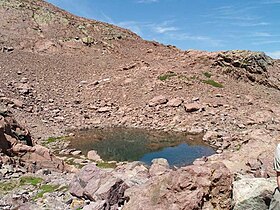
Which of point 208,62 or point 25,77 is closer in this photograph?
point 25,77

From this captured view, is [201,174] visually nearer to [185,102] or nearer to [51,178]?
[51,178]

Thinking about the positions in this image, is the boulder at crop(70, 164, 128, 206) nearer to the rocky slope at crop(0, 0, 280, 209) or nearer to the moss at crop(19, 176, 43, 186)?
the moss at crop(19, 176, 43, 186)

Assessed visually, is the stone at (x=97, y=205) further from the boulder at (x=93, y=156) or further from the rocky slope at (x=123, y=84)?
the boulder at (x=93, y=156)

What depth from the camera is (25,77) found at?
41562mm

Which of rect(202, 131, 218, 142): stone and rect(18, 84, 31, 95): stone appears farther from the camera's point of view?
rect(18, 84, 31, 95): stone

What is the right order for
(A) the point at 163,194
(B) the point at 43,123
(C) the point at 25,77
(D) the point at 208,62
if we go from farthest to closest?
1. (D) the point at 208,62
2. (C) the point at 25,77
3. (B) the point at 43,123
4. (A) the point at 163,194

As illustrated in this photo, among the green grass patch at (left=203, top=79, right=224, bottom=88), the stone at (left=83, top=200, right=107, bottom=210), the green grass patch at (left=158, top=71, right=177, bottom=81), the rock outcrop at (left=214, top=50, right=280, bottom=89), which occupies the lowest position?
the stone at (left=83, top=200, right=107, bottom=210)

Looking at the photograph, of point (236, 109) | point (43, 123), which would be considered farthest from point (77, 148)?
point (236, 109)

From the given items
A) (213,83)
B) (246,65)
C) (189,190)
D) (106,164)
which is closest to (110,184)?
(189,190)

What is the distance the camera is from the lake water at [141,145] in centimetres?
2597

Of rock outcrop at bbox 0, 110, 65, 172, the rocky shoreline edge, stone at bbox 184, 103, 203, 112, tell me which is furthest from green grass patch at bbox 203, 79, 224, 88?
rock outcrop at bbox 0, 110, 65, 172

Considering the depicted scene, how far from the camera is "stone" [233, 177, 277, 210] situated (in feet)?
28.6

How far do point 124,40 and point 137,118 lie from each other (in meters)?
27.4

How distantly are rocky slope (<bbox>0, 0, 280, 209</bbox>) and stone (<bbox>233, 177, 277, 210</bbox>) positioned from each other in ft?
36.3
